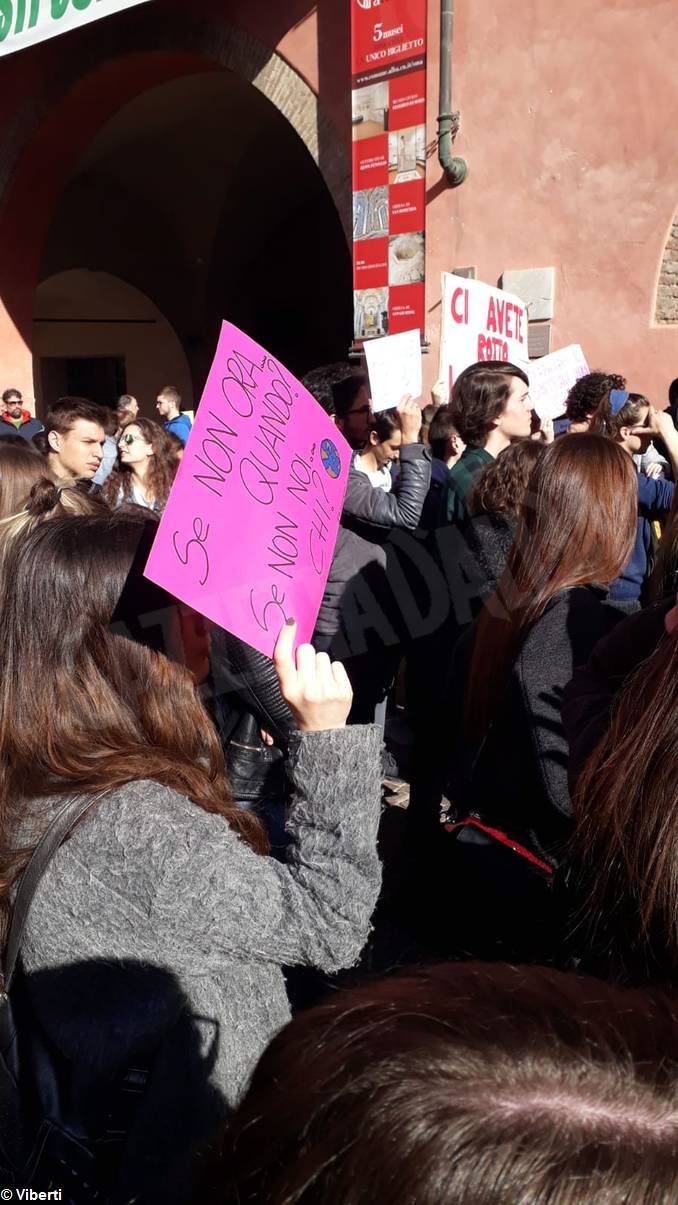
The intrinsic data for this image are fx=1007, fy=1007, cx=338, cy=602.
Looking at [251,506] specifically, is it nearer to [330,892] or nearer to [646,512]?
[330,892]

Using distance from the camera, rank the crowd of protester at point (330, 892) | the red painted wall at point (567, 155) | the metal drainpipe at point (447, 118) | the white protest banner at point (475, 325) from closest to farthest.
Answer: the crowd of protester at point (330, 892)
the white protest banner at point (475, 325)
the red painted wall at point (567, 155)
the metal drainpipe at point (447, 118)

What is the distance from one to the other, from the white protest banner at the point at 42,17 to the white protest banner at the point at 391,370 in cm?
513

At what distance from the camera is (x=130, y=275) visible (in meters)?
14.6

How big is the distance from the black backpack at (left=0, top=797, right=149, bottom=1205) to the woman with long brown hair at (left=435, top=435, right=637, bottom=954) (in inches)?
34.0

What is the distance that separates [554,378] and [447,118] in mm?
2896

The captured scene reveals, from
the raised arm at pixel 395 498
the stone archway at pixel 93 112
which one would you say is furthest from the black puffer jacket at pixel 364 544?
the stone archway at pixel 93 112

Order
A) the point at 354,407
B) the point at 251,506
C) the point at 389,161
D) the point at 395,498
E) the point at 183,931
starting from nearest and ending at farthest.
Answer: the point at 183,931 < the point at 251,506 < the point at 395,498 < the point at 354,407 < the point at 389,161

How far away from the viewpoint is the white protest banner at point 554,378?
4.42m

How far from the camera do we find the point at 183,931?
1204 millimetres

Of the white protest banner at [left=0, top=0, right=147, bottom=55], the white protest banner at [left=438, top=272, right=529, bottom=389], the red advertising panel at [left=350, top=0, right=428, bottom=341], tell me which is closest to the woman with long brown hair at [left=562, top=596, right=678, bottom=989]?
the white protest banner at [left=438, top=272, right=529, bottom=389]

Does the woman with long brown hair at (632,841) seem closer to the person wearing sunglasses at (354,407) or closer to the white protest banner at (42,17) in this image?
the person wearing sunglasses at (354,407)

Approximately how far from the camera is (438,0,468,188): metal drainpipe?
6.30m

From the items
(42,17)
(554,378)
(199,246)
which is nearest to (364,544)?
(554,378)

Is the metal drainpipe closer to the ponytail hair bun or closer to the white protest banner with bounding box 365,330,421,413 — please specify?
the white protest banner with bounding box 365,330,421,413
